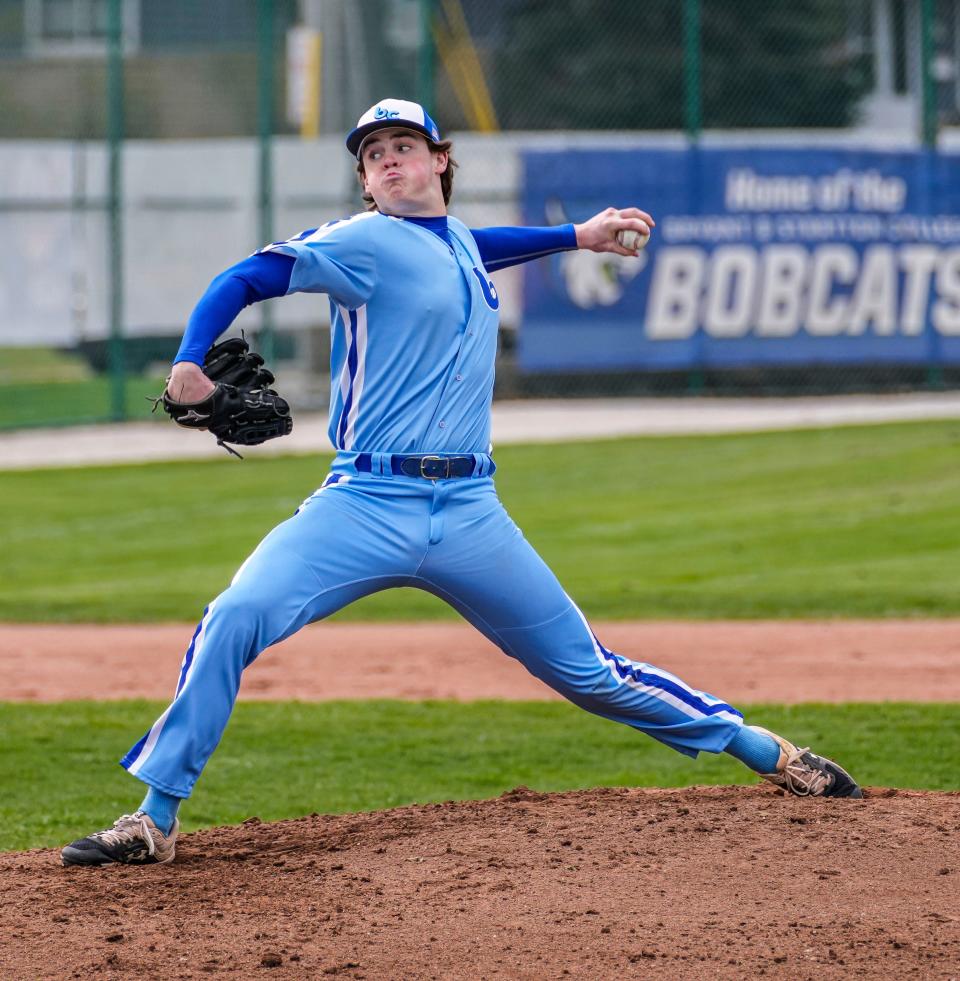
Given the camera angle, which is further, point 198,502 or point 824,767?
point 198,502

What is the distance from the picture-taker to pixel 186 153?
1967 centimetres

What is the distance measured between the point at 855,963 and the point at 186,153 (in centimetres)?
1700

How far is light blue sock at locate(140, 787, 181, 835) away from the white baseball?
207cm

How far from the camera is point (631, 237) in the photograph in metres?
5.12

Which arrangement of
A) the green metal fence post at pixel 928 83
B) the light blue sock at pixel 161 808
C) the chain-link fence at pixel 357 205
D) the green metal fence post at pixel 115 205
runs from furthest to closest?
the green metal fence post at pixel 928 83 < the chain-link fence at pixel 357 205 < the green metal fence post at pixel 115 205 < the light blue sock at pixel 161 808

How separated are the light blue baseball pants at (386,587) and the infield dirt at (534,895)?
0.35m

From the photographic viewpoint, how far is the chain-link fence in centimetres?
1942

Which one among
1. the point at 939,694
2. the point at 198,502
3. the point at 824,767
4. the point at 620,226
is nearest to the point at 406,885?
the point at 824,767

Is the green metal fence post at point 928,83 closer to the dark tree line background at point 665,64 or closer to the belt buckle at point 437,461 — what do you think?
the dark tree line background at point 665,64

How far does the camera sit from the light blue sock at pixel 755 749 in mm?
5156

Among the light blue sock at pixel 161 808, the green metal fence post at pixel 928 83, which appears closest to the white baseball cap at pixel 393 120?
the light blue sock at pixel 161 808

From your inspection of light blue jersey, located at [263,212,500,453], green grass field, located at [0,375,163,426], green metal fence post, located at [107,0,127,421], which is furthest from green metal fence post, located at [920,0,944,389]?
light blue jersey, located at [263,212,500,453]

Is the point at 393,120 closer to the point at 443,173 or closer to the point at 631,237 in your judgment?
the point at 443,173

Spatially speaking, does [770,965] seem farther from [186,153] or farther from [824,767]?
[186,153]
